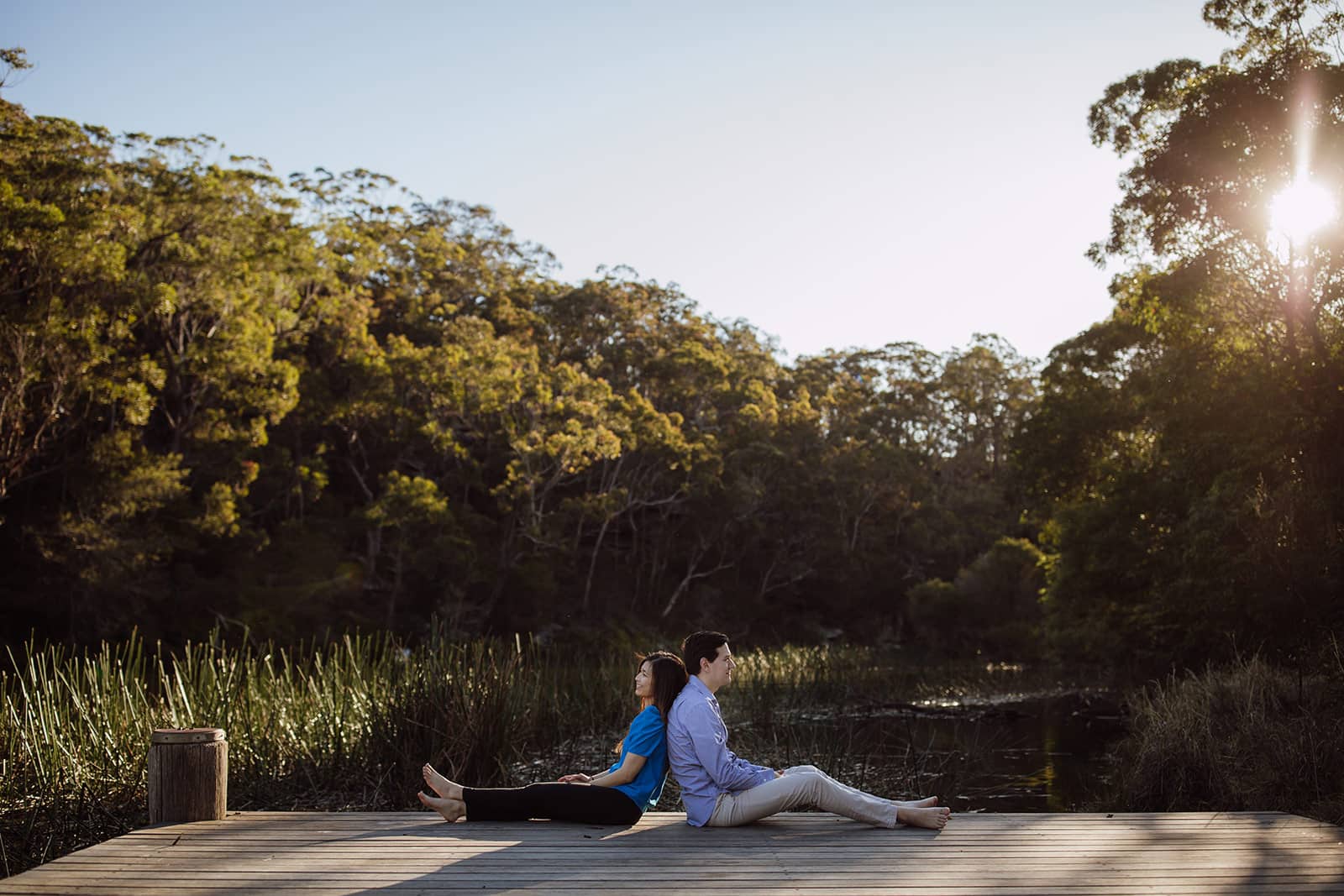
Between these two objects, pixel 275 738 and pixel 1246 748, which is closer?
pixel 275 738

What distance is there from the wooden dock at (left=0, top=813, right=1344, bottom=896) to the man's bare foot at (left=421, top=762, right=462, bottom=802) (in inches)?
4.3

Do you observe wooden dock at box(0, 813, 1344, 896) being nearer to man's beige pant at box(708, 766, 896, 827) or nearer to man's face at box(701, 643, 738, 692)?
man's beige pant at box(708, 766, 896, 827)

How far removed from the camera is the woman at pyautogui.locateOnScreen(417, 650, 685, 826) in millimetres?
4156

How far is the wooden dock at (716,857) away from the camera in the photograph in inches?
129

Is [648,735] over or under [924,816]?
over

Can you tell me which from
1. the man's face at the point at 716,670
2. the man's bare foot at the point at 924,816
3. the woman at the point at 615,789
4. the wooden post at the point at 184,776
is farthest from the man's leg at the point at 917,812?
the wooden post at the point at 184,776

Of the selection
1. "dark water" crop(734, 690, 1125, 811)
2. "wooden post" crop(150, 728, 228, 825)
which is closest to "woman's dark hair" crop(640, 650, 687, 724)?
"wooden post" crop(150, 728, 228, 825)

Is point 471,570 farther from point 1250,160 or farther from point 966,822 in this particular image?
point 966,822

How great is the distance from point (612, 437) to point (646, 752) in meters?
19.0

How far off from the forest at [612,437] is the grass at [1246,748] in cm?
207

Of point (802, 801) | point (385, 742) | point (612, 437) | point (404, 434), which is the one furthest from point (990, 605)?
point (802, 801)

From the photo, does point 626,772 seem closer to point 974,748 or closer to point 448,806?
point 448,806

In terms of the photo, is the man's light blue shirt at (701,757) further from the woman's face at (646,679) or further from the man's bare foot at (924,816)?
the man's bare foot at (924,816)

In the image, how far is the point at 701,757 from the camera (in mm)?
4039
